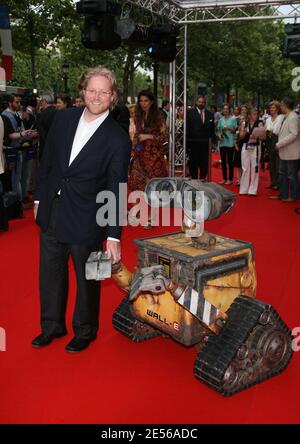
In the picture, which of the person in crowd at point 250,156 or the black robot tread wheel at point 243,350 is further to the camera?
the person in crowd at point 250,156

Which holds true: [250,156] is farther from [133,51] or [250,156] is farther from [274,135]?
[133,51]

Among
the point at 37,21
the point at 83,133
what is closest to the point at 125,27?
the point at 83,133

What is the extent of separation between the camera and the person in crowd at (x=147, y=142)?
6578mm

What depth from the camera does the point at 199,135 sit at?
10.8 meters

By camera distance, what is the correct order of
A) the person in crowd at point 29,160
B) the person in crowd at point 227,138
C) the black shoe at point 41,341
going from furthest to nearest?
the person in crowd at point 227,138
the person in crowd at point 29,160
the black shoe at point 41,341

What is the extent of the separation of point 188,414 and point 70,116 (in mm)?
1982

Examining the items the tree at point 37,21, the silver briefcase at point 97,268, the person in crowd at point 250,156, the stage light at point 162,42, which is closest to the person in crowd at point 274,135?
the person in crowd at point 250,156

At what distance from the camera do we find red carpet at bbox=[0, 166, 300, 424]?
276 centimetres

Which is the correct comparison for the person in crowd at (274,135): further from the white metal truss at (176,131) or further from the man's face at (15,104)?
the man's face at (15,104)

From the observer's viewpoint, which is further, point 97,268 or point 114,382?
point 114,382

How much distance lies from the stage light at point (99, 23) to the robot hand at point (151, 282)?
5.58m

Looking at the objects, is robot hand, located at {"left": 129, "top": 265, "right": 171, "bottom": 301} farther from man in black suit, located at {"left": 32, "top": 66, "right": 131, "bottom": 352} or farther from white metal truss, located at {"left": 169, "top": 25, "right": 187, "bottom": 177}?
white metal truss, located at {"left": 169, "top": 25, "right": 187, "bottom": 177}

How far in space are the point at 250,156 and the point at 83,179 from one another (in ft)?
22.8
